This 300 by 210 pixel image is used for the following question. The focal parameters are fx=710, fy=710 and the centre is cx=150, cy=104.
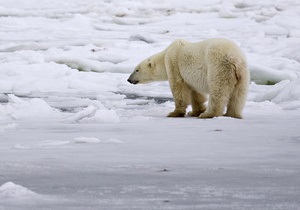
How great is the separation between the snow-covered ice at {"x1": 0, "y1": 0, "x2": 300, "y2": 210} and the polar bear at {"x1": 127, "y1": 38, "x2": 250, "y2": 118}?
210 mm

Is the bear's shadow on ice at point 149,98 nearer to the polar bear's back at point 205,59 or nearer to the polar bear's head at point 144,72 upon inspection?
the polar bear's head at point 144,72

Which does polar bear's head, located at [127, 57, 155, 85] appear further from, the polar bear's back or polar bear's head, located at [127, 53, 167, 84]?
the polar bear's back

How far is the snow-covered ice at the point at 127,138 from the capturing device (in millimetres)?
2252

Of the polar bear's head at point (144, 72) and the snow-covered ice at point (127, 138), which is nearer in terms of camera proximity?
the snow-covered ice at point (127, 138)

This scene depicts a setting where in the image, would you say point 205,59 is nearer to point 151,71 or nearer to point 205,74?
point 205,74

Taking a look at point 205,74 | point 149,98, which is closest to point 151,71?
point 205,74

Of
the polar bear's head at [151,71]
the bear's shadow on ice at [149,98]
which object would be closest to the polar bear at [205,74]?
the polar bear's head at [151,71]

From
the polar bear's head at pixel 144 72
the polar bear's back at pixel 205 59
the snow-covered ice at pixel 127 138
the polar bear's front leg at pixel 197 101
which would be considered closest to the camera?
the snow-covered ice at pixel 127 138

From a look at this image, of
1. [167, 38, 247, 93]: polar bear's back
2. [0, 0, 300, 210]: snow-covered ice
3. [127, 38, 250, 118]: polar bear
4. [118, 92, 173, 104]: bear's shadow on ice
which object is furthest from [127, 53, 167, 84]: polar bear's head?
[118, 92, 173, 104]: bear's shadow on ice

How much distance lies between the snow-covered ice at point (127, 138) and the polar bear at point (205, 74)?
0.21m

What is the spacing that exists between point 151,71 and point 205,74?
1.07 metres

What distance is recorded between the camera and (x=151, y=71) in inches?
249

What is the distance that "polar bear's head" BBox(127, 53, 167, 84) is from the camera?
622 cm

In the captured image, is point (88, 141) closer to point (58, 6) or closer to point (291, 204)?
point (291, 204)
